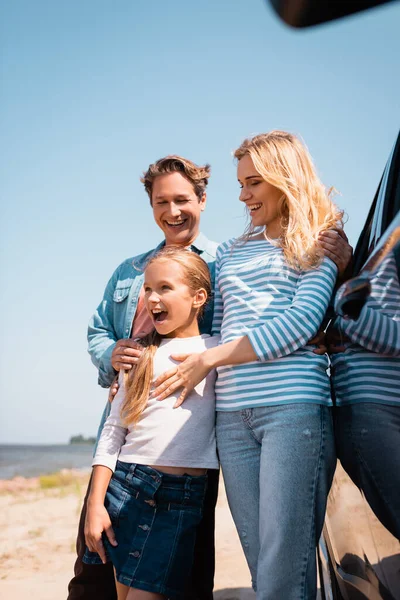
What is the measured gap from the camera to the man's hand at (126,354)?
248 centimetres

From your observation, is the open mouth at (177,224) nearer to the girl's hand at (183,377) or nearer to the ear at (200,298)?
the ear at (200,298)

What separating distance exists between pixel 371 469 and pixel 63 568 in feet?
11.6

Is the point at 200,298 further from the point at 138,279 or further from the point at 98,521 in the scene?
the point at 98,521

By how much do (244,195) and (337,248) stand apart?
1.49ft

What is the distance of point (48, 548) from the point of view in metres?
5.21

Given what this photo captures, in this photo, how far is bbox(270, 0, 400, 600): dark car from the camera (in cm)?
128

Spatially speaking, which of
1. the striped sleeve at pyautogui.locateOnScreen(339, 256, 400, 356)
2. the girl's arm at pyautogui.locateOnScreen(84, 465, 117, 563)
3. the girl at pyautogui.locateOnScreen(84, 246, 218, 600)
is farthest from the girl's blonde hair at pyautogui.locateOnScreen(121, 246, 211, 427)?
the striped sleeve at pyautogui.locateOnScreen(339, 256, 400, 356)

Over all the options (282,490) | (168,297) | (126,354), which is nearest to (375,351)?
(282,490)

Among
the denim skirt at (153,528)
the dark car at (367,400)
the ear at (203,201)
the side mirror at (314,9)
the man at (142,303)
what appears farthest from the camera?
the ear at (203,201)

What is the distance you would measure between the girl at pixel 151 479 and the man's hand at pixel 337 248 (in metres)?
0.60

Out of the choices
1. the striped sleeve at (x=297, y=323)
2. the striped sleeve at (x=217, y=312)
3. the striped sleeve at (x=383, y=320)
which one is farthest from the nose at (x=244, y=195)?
the striped sleeve at (x=383, y=320)

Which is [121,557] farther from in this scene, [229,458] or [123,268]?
[123,268]

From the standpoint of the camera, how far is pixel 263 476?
1921 mm

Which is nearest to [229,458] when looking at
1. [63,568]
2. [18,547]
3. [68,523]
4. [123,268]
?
[123,268]
